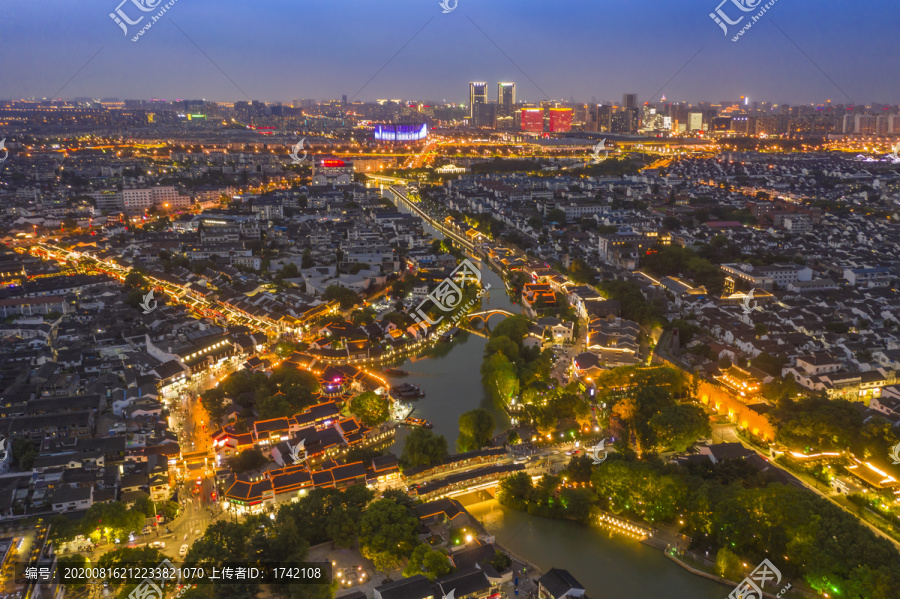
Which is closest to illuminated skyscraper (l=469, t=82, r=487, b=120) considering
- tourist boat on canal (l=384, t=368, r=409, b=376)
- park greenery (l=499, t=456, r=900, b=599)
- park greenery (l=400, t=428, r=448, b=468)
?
tourist boat on canal (l=384, t=368, r=409, b=376)

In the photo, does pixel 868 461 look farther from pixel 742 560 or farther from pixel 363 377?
pixel 363 377

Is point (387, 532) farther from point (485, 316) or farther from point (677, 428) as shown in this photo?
point (485, 316)

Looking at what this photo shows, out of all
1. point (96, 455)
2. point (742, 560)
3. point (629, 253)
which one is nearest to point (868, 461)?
point (742, 560)

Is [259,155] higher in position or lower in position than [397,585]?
higher

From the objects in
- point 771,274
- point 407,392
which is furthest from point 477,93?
point 407,392

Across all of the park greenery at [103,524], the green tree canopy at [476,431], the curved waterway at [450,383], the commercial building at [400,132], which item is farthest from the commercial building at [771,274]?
the commercial building at [400,132]
